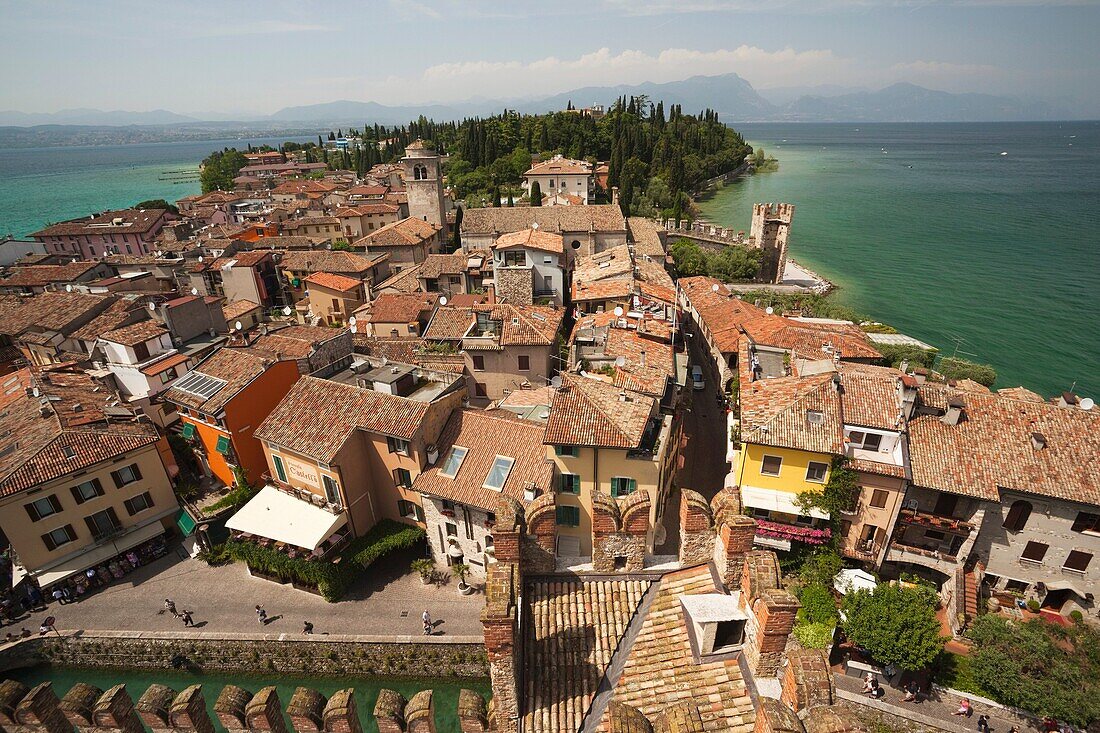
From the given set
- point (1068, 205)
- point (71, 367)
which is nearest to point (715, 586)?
point (71, 367)

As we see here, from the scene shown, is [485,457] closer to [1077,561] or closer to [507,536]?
[507,536]

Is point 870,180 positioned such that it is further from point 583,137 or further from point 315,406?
point 315,406

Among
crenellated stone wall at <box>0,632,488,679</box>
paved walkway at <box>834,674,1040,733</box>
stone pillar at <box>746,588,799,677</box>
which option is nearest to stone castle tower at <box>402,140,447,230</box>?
crenellated stone wall at <box>0,632,488,679</box>

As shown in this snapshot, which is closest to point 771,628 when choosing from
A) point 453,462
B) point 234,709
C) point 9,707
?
point 234,709

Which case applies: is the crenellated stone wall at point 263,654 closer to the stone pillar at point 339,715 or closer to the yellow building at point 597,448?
the yellow building at point 597,448

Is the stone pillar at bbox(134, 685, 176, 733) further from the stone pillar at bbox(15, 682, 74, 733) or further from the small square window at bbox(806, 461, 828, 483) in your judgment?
the small square window at bbox(806, 461, 828, 483)
